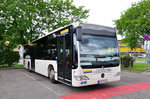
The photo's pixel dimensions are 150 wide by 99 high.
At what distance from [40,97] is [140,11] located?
17089mm

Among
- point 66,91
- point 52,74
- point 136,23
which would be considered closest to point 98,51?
point 66,91

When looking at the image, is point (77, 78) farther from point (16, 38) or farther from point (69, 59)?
point (16, 38)

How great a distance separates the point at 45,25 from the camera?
20.5 meters

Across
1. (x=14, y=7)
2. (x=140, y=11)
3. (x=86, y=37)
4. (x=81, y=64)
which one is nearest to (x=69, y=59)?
(x=81, y=64)

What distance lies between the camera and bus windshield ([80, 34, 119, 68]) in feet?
19.8

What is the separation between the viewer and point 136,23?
57.4 ft

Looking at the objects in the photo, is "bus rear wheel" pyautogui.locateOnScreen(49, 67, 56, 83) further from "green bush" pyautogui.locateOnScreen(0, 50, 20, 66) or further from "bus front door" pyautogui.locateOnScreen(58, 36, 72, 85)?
"green bush" pyautogui.locateOnScreen(0, 50, 20, 66)

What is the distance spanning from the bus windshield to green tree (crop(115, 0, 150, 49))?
11.5m

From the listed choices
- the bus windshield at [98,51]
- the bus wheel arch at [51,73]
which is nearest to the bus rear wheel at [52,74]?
the bus wheel arch at [51,73]

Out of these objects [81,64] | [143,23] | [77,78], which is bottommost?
[77,78]

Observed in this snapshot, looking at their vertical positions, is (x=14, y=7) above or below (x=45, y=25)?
above

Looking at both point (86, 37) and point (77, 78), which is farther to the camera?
point (86, 37)

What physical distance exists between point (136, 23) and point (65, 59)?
1374 cm

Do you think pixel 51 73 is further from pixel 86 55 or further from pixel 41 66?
pixel 86 55
